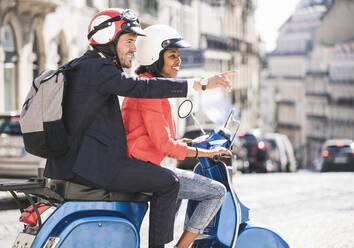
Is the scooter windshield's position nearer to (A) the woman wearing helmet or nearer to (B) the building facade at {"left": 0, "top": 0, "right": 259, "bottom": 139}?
(B) the building facade at {"left": 0, "top": 0, "right": 259, "bottom": 139}

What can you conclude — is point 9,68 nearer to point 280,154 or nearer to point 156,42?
point 280,154

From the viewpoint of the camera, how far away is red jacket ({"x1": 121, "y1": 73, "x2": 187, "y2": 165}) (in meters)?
4.46

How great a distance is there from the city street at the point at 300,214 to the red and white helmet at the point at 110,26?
157cm

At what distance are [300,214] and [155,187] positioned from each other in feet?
18.3

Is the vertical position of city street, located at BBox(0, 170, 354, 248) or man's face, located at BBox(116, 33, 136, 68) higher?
man's face, located at BBox(116, 33, 136, 68)

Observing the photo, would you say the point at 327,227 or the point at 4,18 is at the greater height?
the point at 4,18

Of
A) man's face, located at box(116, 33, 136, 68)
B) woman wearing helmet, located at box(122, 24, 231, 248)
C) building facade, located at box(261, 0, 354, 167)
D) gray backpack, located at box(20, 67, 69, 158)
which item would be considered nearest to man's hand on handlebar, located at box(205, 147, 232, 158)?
woman wearing helmet, located at box(122, 24, 231, 248)

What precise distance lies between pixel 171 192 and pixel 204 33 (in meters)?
53.5

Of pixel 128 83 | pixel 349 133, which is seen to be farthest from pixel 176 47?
pixel 349 133

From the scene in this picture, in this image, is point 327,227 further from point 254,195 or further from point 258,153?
point 258,153

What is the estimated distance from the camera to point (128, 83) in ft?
13.9

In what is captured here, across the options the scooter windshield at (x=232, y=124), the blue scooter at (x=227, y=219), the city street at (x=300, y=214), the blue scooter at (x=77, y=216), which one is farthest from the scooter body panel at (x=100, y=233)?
the city street at (x=300, y=214)

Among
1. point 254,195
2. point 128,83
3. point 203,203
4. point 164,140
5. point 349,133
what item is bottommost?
point 349,133

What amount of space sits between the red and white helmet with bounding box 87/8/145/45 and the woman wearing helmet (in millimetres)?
265
